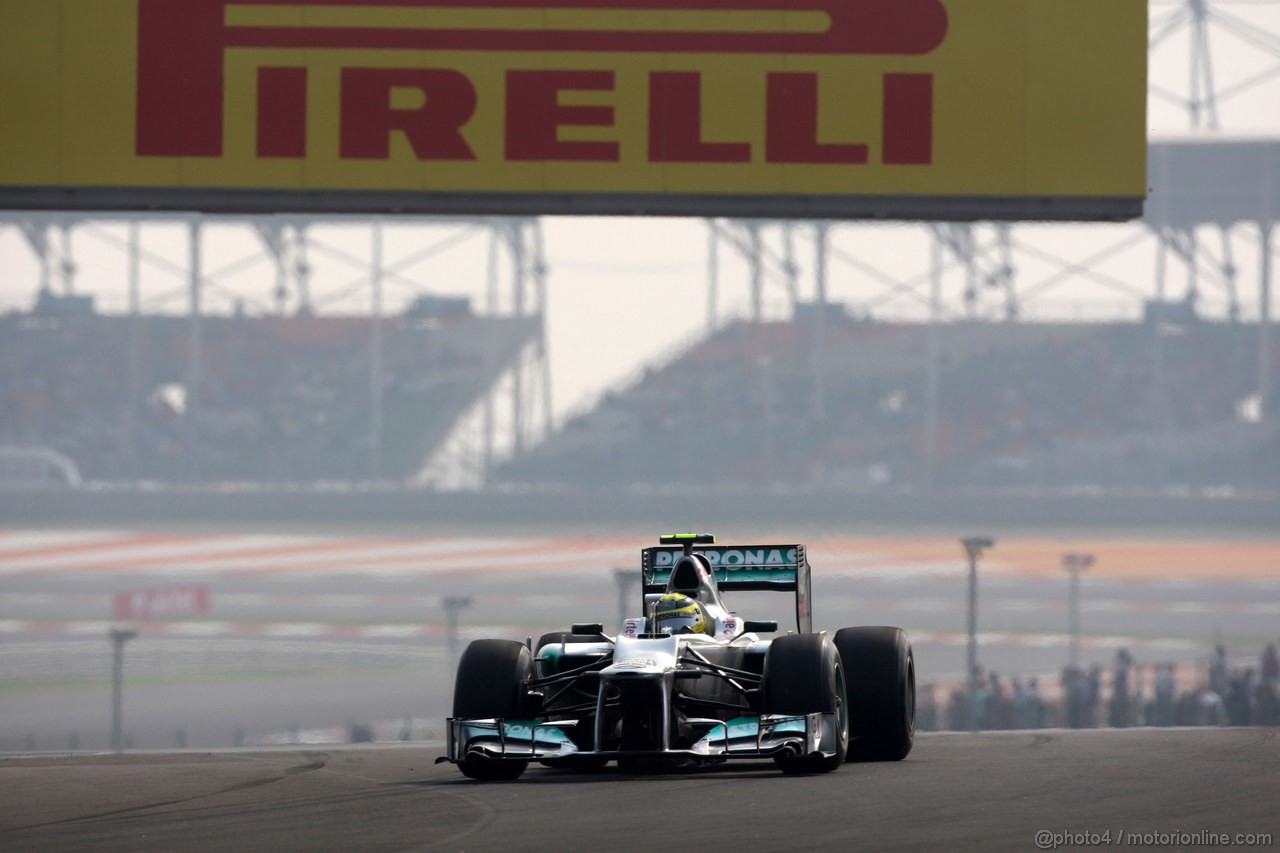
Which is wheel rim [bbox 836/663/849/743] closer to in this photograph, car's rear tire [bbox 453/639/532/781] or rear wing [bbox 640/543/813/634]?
rear wing [bbox 640/543/813/634]

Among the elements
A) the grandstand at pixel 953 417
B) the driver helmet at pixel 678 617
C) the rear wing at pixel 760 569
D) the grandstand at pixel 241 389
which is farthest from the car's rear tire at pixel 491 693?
the grandstand at pixel 241 389

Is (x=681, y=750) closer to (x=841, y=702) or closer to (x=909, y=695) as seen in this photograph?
(x=841, y=702)

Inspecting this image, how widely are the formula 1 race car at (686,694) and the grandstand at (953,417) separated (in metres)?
58.4

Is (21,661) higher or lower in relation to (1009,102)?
lower

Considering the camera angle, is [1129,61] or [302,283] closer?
[1129,61]

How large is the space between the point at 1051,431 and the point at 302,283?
2980 cm

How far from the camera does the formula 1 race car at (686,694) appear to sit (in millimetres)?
10266

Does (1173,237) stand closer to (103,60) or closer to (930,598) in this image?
(930,598)

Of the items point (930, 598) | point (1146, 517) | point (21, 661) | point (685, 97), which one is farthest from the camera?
point (1146, 517)

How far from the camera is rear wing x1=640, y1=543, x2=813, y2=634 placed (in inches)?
484

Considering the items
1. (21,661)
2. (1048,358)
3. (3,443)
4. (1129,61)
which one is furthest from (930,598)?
(1129,61)

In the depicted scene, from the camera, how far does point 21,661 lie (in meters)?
53.0

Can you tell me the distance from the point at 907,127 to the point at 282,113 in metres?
4.05

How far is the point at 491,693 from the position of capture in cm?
1073
